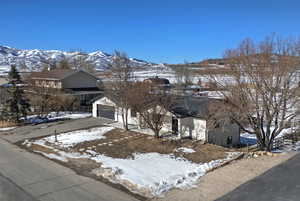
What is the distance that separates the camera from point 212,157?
1315 centimetres

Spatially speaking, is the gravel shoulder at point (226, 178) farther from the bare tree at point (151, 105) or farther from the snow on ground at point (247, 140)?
the bare tree at point (151, 105)

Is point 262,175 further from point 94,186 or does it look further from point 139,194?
point 94,186

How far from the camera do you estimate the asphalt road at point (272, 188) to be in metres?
7.91

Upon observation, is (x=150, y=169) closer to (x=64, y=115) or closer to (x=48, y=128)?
(x=48, y=128)

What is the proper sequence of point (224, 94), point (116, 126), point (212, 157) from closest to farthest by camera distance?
point (212, 157), point (224, 94), point (116, 126)

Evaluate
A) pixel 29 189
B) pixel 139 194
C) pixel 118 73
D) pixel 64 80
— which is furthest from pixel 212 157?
pixel 64 80

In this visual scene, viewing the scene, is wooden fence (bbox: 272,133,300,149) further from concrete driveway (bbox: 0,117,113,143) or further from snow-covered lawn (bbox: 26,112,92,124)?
snow-covered lawn (bbox: 26,112,92,124)

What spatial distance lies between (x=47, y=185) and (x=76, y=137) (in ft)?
Result: 28.3

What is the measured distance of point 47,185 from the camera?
30.7 feet

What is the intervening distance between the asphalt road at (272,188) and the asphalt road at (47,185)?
12.3 feet

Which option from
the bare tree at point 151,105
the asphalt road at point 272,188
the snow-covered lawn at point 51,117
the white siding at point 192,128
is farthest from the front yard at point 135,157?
the snow-covered lawn at point 51,117

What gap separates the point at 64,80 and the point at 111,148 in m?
22.1

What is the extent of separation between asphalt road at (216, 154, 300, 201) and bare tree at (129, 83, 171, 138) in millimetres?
8642

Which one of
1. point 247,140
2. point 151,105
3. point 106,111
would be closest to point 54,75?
point 106,111
